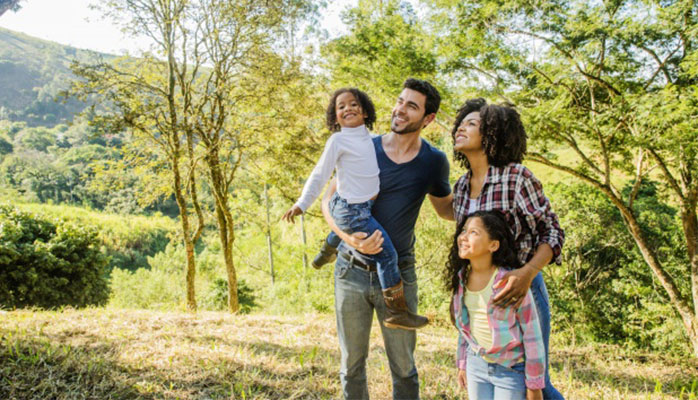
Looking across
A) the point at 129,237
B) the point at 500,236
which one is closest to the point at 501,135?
the point at 500,236

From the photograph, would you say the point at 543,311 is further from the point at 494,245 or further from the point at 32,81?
the point at 32,81

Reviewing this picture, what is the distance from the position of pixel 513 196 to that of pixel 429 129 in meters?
11.2

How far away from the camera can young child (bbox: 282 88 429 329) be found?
2033 millimetres

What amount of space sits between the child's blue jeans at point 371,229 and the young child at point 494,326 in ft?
1.24

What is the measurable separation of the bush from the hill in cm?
6750

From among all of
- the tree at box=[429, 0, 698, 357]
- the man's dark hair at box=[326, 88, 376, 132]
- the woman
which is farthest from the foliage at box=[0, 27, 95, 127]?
the woman

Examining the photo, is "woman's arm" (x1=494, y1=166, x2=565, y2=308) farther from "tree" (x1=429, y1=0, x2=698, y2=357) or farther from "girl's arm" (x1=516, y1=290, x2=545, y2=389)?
"tree" (x1=429, y1=0, x2=698, y2=357)

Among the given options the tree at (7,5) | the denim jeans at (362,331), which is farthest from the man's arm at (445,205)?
the tree at (7,5)

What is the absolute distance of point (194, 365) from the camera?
3.40 m

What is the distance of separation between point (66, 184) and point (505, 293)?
6092cm

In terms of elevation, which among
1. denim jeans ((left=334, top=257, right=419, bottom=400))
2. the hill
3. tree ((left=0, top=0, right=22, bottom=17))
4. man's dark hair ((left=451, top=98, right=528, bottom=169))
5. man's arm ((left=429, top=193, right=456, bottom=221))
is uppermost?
the hill

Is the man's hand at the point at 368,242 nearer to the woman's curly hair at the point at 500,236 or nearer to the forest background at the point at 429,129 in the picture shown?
the woman's curly hair at the point at 500,236

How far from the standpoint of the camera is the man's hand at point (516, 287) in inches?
61.5

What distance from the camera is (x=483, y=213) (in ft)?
5.49
